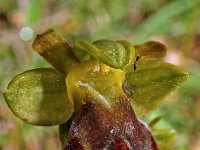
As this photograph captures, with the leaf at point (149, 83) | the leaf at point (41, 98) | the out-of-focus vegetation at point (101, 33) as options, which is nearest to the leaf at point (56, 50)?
the leaf at point (41, 98)

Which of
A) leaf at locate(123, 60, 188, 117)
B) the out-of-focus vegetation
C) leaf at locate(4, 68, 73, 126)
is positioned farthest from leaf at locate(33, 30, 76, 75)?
the out-of-focus vegetation

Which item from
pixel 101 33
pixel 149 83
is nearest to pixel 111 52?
pixel 149 83

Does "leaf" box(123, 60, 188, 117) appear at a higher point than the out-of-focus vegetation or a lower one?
higher

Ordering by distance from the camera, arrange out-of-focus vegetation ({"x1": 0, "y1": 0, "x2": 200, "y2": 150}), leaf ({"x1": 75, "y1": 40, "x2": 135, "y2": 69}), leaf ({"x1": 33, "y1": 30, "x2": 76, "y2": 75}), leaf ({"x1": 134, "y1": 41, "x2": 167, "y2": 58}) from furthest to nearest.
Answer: out-of-focus vegetation ({"x1": 0, "y1": 0, "x2": 200, "y2": 150}) < leaf ({"x1": 134, "y1": 41, "x2": 167, "y2": 58}) < leaf ({"x1": 33, "y1": 30, "x2": 76, "y2": 75}) < leaf ({"x1": 75, "y1": 40, "x2": 135, "y2": 69})

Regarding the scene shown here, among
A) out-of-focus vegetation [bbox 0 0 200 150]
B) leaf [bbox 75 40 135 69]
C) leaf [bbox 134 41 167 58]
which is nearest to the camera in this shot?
leaf [bbox 75 40 135 69]

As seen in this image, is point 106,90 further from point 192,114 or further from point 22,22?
point 22,22

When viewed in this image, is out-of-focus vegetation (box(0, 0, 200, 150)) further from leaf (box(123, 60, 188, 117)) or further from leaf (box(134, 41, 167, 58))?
leaf (box(134, 41, 167, 58))

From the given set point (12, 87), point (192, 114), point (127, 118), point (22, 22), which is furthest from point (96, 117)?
point (22, 22)
